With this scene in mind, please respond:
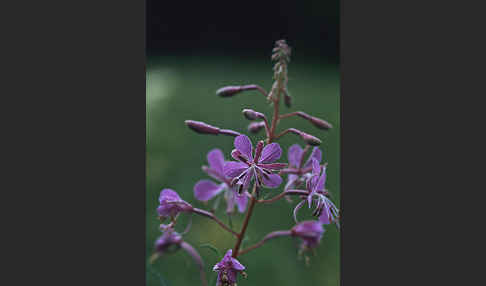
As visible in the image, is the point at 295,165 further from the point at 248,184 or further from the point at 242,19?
the point at 242,19

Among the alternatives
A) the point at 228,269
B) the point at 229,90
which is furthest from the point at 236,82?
the point at 228,269

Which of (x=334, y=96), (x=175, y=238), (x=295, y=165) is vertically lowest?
(x=175, y=238)

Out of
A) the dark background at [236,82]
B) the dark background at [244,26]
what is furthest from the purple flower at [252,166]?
the dark background at [244,26]

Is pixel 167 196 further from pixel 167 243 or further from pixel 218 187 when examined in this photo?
pixel 218 187

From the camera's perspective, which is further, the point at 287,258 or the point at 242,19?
the point at 287,258

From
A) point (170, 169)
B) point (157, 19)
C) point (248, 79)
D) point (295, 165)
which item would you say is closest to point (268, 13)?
point (248, 79)

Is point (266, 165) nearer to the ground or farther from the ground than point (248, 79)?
nearer to the ground

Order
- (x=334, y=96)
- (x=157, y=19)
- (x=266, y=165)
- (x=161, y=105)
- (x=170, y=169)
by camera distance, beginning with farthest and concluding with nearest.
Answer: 1. (x=170, y=169)
2. (x=161, y=105)
3. (x=334, y=96)
4. (x=157, y=19)
5. (x=266, y=165)

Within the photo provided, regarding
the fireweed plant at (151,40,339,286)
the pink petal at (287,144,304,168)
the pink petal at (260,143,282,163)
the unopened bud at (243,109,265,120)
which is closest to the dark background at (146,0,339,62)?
the fireweed plant at (151,40,339,286)

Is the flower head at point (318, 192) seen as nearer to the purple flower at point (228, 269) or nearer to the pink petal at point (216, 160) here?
the purple flower at point (228, 269)
